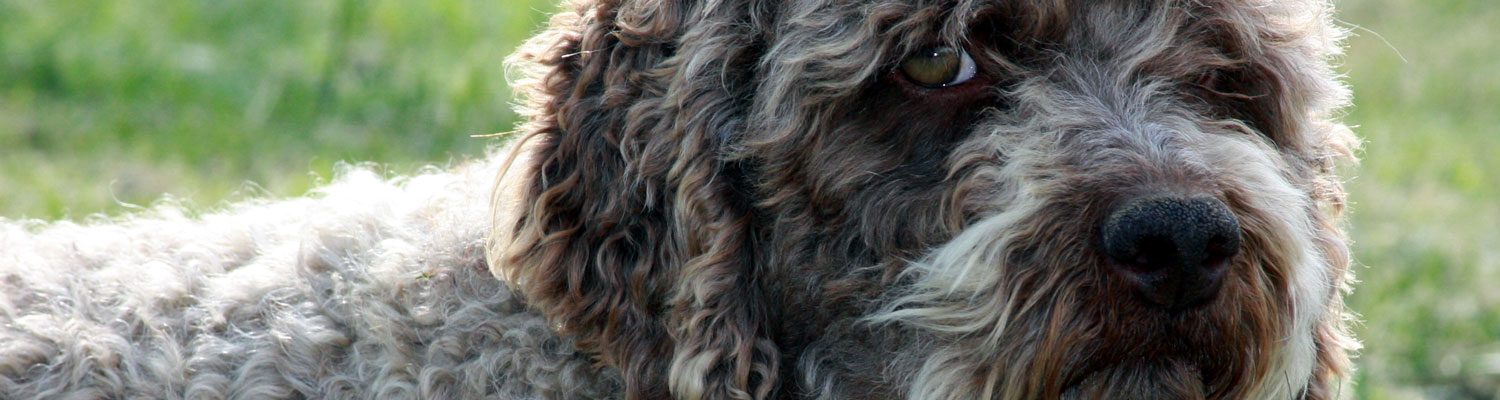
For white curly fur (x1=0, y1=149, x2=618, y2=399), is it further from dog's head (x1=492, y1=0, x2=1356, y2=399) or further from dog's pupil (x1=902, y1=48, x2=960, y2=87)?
dog's pupil (x1=902, y1=48, x2=960, y2=87)

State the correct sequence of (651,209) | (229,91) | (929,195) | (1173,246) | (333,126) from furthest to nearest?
(229,91)
(333,126)
(651,209)
(929,195)
(1173,246)

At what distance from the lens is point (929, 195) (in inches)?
124

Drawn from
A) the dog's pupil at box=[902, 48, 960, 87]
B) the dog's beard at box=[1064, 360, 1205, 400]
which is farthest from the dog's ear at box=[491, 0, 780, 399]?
the dog's beard at box=[1064, 360, 1205, 400]

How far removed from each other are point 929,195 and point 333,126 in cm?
622

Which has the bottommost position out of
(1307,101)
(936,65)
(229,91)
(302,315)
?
(229,91)

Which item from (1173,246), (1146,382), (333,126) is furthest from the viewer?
(333,126)

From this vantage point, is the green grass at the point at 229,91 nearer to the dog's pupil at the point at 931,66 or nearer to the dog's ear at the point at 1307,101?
the dog's pupil at the point at 931,66

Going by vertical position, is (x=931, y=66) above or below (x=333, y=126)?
above

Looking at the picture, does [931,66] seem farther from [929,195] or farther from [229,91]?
[229,91]

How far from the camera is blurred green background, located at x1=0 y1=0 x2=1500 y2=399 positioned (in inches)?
276

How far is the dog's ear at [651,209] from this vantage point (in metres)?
3.27

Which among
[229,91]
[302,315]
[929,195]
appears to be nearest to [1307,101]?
[929,195]

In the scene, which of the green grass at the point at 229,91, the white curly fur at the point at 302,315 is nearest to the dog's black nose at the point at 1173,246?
the white curly fur at the point at 302,315

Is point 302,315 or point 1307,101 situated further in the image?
point 302,315
